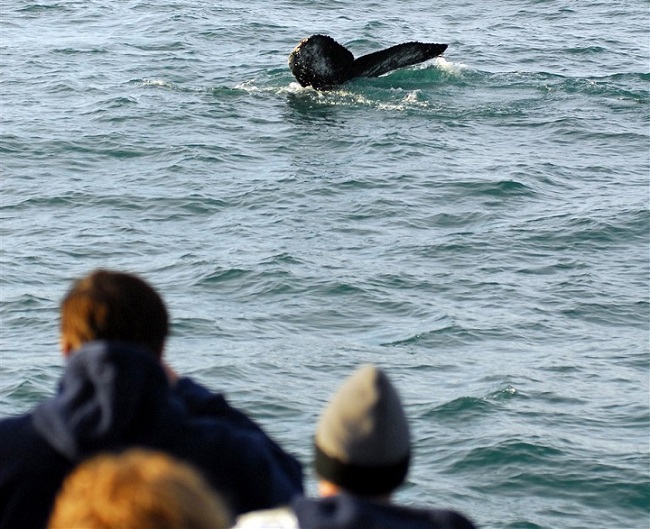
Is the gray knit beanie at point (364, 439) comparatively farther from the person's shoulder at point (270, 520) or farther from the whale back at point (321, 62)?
the whale back at point (321, 62)

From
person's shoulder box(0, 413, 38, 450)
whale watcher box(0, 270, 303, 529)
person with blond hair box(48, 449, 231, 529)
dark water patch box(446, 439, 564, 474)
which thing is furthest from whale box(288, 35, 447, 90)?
person with blond hair box(48, 449, 231, 529)

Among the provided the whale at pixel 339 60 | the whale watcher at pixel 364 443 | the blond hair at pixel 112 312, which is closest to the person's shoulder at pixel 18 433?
the blond hair at pixel 112 312

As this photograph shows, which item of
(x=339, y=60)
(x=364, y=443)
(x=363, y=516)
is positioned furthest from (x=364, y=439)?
(x=339, y=60)

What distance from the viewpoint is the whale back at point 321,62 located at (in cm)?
2150

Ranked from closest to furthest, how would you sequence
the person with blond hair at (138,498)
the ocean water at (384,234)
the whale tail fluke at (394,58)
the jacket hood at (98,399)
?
the person with blond hair at (138,498)
the jacket hood at (98,399)
the ocean water at (384,234)
the whale tail fluke at (394,58)

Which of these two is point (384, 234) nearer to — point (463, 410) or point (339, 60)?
Result: point (463, 410)

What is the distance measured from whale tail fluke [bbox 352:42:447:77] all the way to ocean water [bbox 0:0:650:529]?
262 millimetres

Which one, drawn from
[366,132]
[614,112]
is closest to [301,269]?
[366,132]

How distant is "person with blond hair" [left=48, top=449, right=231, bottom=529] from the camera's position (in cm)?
272

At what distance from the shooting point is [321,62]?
2161 cm

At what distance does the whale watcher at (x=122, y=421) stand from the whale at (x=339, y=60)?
17.8m

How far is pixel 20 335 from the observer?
12.3m

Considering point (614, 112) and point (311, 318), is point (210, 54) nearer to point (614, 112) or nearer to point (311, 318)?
point (614, 112)

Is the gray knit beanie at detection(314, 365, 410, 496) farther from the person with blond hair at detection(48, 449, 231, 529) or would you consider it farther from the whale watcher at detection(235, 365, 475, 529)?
the person with blond hair at detection(48, 449, 231, 529)
